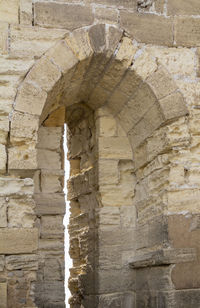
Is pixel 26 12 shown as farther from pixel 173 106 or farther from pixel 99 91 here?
pixel 173 106

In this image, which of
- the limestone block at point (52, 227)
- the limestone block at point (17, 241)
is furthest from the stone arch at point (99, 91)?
the limestone block at point (17, 241)

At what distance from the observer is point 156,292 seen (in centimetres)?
531

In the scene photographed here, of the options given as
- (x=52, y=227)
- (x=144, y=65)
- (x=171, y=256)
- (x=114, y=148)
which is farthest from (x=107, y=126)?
(x=171, y=256)

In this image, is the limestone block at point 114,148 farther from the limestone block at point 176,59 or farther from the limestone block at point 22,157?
the limestone block at point 22,157

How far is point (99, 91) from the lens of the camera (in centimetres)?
616

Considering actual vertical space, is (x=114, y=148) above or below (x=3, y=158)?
above

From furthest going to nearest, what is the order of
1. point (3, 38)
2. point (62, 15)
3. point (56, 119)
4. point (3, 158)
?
point (56, 119) < point (62, 15) < point (3, 38) < point (3, 158)

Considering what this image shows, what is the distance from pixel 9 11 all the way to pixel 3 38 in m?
0.29

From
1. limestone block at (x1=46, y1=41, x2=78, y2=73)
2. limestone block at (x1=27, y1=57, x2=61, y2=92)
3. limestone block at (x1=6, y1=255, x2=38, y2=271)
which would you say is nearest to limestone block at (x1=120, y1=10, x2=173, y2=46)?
limestone block at (x1=46, y1=41, x2=78, y2=73)

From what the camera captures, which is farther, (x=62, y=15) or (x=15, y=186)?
(x=62, y=15)

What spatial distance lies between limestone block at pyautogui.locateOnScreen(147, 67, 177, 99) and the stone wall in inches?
0.4

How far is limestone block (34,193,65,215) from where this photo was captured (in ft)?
20.4

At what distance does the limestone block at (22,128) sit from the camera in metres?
5.04

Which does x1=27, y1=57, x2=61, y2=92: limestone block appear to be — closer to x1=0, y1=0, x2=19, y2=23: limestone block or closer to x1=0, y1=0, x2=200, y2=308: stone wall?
x1=0, y1=0, x2=200, y2=308: stone wall
